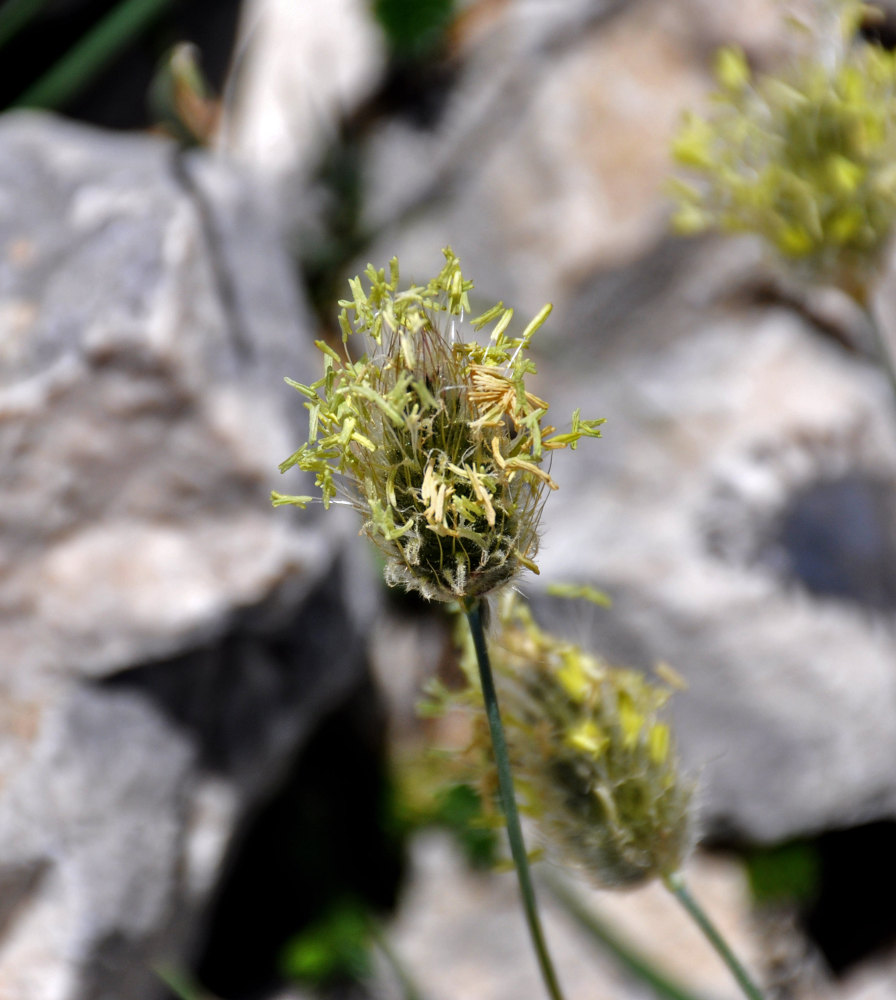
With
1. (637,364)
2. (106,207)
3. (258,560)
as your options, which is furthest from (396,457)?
(637,364)

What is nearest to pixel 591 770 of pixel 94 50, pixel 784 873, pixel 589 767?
pixel 589 767

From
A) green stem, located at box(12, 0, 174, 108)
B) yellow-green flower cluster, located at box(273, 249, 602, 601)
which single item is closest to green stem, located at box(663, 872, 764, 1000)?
yellow-green flower cluster, located at box(273, 249, 602, 601)

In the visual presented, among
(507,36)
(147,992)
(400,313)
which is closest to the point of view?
(400,313)

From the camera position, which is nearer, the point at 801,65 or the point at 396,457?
the point at 396,457

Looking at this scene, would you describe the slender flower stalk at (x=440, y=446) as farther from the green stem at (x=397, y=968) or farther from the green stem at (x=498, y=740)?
the green stem at (x=397, y=968)

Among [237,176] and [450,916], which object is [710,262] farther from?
[450,916]

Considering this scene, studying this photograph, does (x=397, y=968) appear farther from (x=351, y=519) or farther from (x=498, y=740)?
(x=351, y=519)
